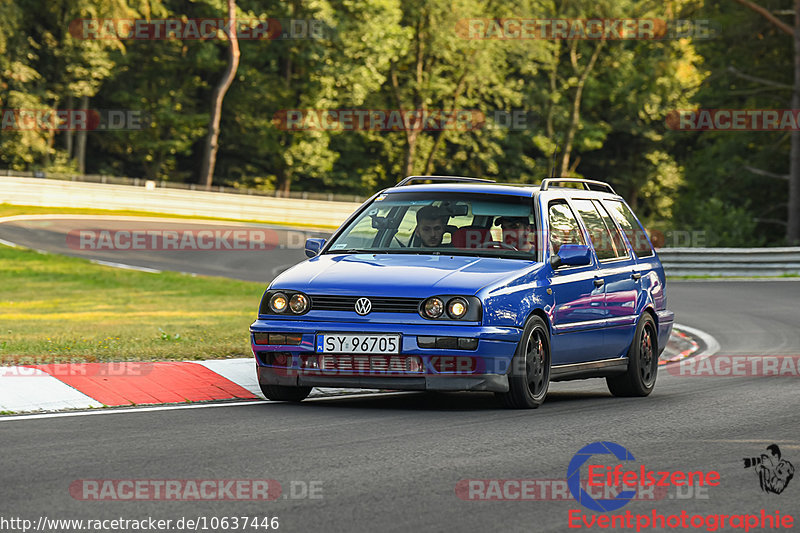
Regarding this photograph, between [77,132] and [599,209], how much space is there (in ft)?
164

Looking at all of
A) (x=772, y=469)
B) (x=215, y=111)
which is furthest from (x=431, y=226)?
(x=215, y=111)

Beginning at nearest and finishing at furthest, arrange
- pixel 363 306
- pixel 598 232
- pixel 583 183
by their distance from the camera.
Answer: pixel 363 306 < pixel 598 232 < pixel 583 183

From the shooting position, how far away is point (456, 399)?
1002cm

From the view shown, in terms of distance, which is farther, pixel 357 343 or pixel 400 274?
pixel 400 274

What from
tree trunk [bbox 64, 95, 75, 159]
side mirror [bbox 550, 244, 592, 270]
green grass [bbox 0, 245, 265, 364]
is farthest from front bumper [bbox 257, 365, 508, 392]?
tree trunk [bbox 64, 95, 75, 159]

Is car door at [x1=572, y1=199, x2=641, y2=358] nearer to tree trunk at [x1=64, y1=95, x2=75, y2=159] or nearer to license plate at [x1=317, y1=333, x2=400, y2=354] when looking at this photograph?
license plate at [x1=317, y1=333, x2=400, y2=354]

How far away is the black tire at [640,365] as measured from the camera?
1094 cm

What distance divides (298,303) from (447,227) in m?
1.56

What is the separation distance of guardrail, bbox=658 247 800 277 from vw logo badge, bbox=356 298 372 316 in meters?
23.0

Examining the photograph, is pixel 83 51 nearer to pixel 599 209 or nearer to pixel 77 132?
pixel 77 132

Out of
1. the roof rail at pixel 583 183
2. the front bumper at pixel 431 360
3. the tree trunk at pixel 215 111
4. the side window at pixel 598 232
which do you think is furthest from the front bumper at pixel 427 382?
the tree trunk at pixel 215 111

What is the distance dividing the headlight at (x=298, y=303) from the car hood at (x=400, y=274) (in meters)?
0.06

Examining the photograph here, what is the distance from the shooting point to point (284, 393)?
Answer: 31.2 ft

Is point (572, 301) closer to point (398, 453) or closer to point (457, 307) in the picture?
point (457, 307)
